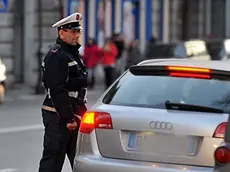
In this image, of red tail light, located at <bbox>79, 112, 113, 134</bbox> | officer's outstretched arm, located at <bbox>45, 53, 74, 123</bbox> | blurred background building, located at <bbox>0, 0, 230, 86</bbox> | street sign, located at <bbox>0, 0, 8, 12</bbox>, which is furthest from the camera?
blurred background building, located at <bbox>0, 0, 230, 86</bbox>

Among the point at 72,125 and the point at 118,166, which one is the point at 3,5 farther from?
the point at 118,166

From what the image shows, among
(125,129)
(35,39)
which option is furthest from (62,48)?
(35,39)

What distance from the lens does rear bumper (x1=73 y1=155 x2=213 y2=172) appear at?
6301mm

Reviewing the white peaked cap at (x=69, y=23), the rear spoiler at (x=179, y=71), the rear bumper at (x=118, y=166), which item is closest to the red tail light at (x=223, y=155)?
the rear bumper at (x=118, y=166)

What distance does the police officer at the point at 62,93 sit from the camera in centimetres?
707

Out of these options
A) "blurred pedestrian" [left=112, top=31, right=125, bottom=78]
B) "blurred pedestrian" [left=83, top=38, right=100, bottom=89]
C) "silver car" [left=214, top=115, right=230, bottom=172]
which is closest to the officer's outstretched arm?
"silver car" [left=214, top=115, right=230, bottom=172]

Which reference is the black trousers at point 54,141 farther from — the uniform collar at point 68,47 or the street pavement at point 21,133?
the street pavement at point 21,133

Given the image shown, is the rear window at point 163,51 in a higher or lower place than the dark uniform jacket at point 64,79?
lower

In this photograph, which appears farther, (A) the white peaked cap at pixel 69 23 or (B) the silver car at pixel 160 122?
(A) the white peaked cap at pixel 69 23

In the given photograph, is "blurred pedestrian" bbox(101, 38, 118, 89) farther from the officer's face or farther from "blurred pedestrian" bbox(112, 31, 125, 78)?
the officer's face

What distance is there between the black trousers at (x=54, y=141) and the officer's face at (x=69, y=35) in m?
0.69

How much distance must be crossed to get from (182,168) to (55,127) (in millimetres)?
1495

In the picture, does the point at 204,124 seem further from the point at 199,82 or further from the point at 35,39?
the point at 35,39

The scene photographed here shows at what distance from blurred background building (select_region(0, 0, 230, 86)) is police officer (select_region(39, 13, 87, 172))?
47.2ft
